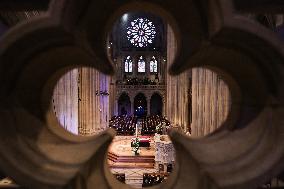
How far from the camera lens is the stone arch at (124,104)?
38.8 meters

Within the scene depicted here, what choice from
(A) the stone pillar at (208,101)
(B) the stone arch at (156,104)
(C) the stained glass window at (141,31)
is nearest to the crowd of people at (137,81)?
(B) the stone arch at (156,104)

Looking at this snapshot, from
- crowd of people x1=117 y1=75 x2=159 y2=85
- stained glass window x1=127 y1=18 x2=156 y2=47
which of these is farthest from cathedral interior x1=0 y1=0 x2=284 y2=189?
stained glass window x1=127 y1=18 x2=156 y2=47

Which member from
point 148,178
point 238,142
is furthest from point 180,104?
point 238,142

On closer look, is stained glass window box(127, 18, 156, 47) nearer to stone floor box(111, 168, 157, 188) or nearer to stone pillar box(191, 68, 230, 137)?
stone floor box(111, 168, 157, 188)

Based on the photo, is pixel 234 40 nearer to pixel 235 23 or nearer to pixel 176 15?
pixel 235 23

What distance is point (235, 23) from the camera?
4.08 feet

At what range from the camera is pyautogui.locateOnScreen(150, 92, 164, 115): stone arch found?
38919 mm

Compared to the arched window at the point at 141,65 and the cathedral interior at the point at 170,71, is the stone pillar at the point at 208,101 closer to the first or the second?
the cathedral interior at the point at 170,71

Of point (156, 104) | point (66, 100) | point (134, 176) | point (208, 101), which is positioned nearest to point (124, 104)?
point (156, 104)

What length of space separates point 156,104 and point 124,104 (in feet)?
12.2

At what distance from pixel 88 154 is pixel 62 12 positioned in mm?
567

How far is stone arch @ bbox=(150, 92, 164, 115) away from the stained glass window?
20.5ft

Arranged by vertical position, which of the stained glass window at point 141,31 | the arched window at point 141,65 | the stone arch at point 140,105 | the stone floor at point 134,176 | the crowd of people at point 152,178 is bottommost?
the stone floor at point 134,176

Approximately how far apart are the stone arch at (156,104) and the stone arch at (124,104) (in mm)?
2660
